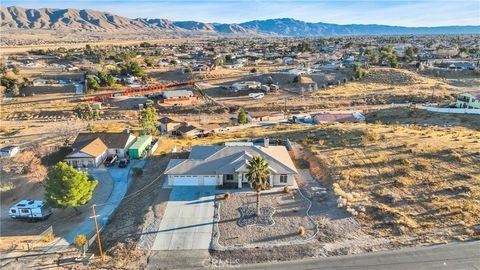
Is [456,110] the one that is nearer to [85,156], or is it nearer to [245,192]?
[245,192]

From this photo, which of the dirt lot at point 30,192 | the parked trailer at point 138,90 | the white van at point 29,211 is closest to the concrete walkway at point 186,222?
the dirt lot at point 30,192

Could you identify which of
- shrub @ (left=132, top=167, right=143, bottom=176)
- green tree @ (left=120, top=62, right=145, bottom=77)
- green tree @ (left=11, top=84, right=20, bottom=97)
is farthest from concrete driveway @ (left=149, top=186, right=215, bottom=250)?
green tree @ (left=120, top=62, right=145, bottom=77)

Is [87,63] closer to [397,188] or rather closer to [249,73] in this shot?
[249,73]

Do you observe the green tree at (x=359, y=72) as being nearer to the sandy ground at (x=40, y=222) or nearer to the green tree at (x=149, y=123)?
the green tree at (x=149, y=123)

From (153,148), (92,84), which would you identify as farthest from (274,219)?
(92,84)

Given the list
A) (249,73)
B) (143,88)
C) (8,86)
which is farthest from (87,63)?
(249,73)

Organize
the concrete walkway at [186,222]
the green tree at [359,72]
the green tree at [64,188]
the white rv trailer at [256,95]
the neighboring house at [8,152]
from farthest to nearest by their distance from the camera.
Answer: the green tree at [359,72], the white rv trailer at [256,95], the neighboring house at [8,152], the green tree at [64,188], the concrete walkway at [186,222]
